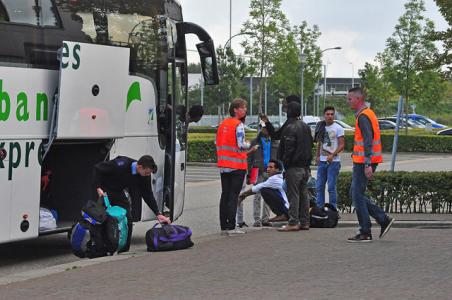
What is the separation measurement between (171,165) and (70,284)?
4717mm

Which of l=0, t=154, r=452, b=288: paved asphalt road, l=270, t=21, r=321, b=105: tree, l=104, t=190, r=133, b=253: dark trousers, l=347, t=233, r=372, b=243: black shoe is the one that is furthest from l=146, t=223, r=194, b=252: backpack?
l=270, t=21, r=321, b=105: tree

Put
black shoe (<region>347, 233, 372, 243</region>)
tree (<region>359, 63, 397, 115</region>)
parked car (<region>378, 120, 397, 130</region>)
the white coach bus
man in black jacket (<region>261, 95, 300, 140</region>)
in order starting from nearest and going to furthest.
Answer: the white coach bus < black shoe (<region>347, 233, 372, 243</region>) < man in black jacket (<region>261, 95, 300, 140</region>) < parked car (<region>378, 120, 397, 130</region>) < tree (<region>359, 63, 397, 115</region>)

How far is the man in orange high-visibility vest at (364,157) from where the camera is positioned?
1113cm

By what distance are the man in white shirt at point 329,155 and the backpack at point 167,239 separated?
3847mm

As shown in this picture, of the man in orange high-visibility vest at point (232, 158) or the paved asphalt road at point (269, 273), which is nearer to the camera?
the paved asphalt road at point (269, 273)

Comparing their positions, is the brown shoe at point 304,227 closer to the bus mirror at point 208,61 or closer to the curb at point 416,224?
the curb at point 416,224

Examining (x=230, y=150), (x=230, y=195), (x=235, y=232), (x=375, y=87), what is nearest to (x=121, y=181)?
(x=230, y=150)

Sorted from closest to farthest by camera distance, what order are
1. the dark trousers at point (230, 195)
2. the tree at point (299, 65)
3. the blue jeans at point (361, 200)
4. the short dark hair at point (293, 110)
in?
the blue jeans at point (361, 200) < the dark trousers at point (230, 195) < the short dark hair at point (293, 110) < the tree at point (299, 65)

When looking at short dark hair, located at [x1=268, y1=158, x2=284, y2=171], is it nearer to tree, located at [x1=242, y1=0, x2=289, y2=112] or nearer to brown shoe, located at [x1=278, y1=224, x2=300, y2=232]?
brown shoe, located at [x1=278, y1=224, x2=300, y2=232]

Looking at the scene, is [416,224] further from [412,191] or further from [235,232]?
[235,232]

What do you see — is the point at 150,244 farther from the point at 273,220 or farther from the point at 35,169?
the point at 273,220

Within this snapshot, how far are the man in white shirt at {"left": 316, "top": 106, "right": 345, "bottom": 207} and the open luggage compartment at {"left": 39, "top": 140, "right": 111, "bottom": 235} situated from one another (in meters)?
3.99

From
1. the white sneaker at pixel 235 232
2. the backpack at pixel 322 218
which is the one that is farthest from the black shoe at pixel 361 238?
the backpack at pixel 322 218

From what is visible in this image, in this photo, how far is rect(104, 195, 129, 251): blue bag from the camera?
35.7ft
